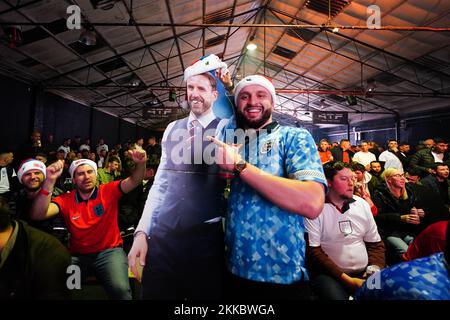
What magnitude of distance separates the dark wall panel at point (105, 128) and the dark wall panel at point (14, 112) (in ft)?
17.3

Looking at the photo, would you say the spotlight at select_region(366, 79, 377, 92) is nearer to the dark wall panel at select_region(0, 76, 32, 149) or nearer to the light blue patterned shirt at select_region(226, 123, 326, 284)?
the light blue patterned shirt at select_region(226, 123, 326, 284)

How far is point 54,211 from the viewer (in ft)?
8.32

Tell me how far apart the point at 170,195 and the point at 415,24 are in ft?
35.0

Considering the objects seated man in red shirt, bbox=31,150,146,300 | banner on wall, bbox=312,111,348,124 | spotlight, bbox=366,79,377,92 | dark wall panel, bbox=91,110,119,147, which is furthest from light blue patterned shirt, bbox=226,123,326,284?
dark wall panel, bbox=91,110,119,147

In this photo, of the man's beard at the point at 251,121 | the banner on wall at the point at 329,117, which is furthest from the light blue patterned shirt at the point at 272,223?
the banner on wall at the point at 329,117

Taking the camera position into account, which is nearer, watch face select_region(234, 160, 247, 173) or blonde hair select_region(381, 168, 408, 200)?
watch face select_region(234, 160, 247, 173)

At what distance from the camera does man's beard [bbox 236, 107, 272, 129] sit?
1126mm

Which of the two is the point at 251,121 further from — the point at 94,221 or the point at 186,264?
the point at 94,221

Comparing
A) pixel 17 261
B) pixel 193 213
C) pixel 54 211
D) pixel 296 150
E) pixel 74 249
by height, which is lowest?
pixel 74 249

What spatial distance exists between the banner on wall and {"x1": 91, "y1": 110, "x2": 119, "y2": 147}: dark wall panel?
13583mm

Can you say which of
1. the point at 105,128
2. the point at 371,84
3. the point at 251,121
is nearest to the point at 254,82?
the point at 251,121

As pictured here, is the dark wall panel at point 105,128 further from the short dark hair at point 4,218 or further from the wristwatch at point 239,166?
the wristwatch at point 239,166
